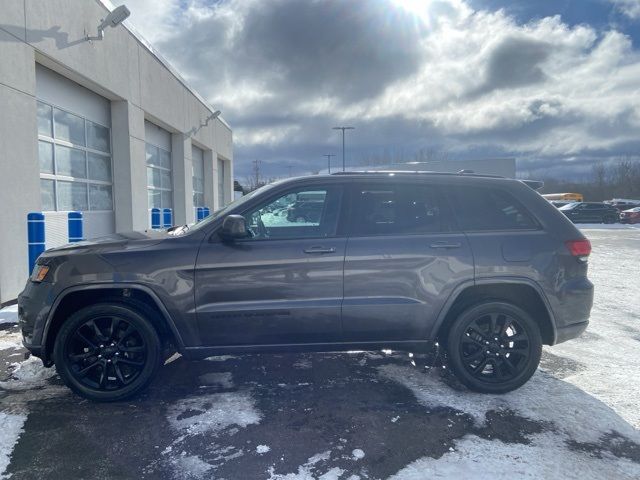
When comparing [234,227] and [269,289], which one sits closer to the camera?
[234,227]

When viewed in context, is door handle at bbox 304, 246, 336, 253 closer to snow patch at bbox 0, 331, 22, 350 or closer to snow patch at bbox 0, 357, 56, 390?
snow patch at bbox 0, 357, 56, 390

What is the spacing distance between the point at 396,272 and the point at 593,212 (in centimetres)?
3449

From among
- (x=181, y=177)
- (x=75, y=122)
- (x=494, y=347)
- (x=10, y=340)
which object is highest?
(x=75, y=122)

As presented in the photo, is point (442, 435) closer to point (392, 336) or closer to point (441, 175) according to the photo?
point (392, 336)

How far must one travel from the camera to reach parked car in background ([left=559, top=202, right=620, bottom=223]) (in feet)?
102

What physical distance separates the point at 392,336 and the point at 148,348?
2049 millimetres

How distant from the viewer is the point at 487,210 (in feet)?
12.1

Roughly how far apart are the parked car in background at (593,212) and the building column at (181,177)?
2815 centimetres

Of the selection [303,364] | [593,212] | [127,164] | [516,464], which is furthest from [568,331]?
[593,212]

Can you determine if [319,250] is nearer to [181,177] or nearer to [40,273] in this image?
[40,273]

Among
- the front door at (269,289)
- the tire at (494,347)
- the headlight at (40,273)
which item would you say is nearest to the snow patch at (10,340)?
the headlight at (40,273)

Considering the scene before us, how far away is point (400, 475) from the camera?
253 cm

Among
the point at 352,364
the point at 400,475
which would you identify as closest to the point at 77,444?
the point at 400,475

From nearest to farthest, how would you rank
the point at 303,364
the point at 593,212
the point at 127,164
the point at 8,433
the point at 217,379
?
the point at 8,433, the point at 217,379, the point at 303,364, the point at 127,164, the point at 593,212
